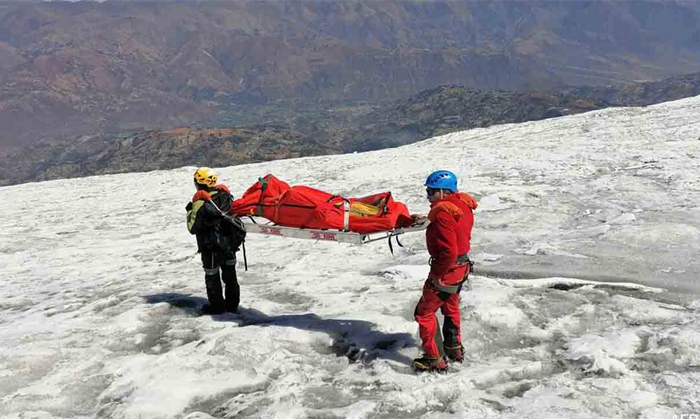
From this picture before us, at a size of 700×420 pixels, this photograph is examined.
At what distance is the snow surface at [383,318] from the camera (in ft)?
18.9

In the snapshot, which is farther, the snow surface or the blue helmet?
the blue helmet

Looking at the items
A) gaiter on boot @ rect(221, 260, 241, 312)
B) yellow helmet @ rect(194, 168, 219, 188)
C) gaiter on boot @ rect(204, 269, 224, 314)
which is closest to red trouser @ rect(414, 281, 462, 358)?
gaiter on boot @ rect(221, 260, 241, 312)

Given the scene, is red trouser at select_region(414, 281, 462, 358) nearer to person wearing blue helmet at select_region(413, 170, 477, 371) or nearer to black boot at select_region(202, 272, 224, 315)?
person wearing blue helmet at select_region(413, 170, 477, 371)

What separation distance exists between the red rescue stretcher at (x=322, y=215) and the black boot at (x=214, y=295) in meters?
1.20

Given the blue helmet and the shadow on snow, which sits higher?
the blue helmet

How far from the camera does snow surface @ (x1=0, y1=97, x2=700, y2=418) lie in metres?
5.75

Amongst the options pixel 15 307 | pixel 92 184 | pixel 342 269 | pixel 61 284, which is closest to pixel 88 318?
pixel 15 307

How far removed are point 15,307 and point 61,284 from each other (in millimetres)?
1476

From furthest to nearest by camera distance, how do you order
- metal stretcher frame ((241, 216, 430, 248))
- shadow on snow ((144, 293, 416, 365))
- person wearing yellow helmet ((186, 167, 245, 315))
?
person wearing yellow helmet ((186, 167, 245, 315)), metal stretcher frame ((241, 216, 430, 248)), shadow on snow ((144, 293, 416, 365))

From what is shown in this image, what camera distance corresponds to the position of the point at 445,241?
605 cm

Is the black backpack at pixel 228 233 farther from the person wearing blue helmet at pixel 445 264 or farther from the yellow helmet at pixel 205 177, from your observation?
the person wearing blue helmet at pixel 445 264

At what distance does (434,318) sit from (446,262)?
30.6 inches

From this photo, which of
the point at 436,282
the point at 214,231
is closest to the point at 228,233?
the point at 214,231

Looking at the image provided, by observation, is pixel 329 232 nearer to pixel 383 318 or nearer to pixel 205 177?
pixel 383 318
